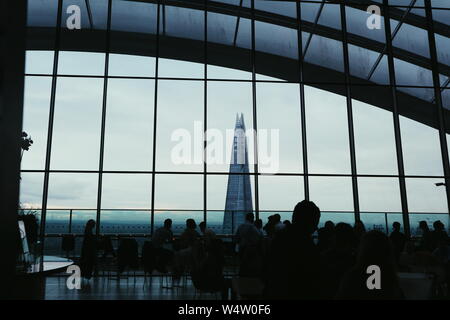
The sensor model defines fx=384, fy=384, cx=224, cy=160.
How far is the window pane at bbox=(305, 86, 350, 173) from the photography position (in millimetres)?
9328

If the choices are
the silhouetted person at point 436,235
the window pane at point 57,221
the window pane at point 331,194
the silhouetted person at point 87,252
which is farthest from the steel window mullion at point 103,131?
the silhouetted person at point 436,235

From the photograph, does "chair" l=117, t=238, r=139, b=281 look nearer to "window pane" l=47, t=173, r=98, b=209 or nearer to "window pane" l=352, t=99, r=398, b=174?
"window pane" l=47, t=173, r=98, b=209

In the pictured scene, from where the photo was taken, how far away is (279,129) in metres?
9.43

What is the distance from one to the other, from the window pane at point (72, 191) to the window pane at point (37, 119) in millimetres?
507

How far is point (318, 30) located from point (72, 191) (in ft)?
24.9

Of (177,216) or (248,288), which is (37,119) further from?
(248,288)

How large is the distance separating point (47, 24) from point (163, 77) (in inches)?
129

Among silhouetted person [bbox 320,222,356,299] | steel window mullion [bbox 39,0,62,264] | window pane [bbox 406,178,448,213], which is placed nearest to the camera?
silhouetted person [bbox 320,222,356,299]

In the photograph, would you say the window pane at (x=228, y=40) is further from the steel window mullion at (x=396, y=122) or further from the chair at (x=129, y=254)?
the chair at (x=129, y=254)

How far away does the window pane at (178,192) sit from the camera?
8695mm

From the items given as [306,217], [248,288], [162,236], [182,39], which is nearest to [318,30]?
[182,39]

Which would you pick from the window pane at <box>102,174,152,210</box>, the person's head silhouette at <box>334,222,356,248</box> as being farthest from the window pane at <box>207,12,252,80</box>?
the person's head silhouette at <box>334,222,356,248</box>

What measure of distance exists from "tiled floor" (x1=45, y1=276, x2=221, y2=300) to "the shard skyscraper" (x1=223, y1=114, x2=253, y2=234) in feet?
6.92
